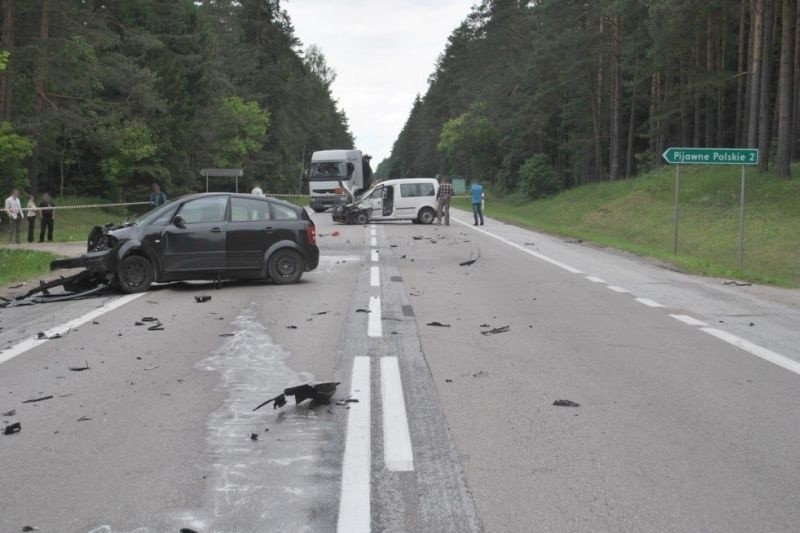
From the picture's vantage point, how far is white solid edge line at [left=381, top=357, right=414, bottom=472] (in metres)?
5.22

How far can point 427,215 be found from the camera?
124ft

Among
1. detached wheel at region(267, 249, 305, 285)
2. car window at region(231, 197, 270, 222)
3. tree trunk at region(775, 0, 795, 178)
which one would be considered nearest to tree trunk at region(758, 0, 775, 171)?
tree trunk at region(775, 0, 795, 178)

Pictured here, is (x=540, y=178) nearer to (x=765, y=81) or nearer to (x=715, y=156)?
(x=765, y=81)

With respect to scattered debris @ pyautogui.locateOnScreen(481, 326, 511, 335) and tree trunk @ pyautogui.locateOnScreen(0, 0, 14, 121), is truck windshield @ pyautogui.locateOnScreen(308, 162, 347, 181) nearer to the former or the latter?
tree trunk @ pyautogui.locateOnScreen(0, 0, 14, 121)

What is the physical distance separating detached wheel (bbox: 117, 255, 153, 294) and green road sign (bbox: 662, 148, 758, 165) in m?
12.6

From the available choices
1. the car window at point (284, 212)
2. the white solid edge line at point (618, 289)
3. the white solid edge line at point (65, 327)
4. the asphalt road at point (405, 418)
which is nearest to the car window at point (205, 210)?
the car window at point (284, 212)

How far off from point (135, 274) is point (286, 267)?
2578mm

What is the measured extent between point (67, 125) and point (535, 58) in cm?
3070

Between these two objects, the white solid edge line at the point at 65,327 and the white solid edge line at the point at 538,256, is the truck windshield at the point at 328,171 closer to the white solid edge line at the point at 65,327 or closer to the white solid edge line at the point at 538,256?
the white solid edge line at the point at 538,256

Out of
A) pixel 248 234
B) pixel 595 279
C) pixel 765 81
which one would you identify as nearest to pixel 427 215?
pixel 765 81

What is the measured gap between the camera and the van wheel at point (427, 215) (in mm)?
37719

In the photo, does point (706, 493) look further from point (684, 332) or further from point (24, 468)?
point (684, 332)

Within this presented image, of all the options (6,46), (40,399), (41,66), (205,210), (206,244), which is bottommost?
(40,399)

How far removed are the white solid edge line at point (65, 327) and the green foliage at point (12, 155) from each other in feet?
71.7
